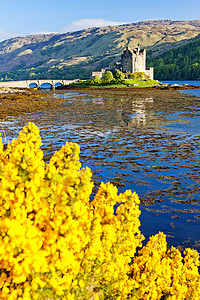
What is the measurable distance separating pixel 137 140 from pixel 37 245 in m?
22.1

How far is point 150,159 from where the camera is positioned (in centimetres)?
1930

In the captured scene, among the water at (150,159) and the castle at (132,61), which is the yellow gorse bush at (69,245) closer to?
the water at (150,159)

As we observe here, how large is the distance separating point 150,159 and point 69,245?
635 inches

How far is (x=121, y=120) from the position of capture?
3688 centimetres

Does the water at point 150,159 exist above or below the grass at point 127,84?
below

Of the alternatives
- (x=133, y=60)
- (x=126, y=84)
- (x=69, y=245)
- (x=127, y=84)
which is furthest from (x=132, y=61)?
(x=69, y=245)

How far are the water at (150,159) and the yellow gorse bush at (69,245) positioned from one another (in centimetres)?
435

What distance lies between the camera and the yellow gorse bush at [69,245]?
356 cm

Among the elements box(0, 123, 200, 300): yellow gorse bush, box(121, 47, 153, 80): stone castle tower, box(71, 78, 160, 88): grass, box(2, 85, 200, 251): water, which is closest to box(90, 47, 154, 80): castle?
box(121, 47, 153, 80): stone castle tower

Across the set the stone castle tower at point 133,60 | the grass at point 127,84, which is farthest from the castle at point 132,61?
the grass at point 127,84

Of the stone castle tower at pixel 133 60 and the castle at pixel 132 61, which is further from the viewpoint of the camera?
the castle at pixel 132 61

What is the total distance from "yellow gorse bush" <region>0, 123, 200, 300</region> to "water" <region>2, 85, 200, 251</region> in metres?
4.35

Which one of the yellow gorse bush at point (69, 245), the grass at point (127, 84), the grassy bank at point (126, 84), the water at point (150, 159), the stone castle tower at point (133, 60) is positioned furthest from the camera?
the stone castle tower at point (133, 60)

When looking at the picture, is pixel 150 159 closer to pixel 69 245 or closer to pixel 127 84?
pixel 69 245
